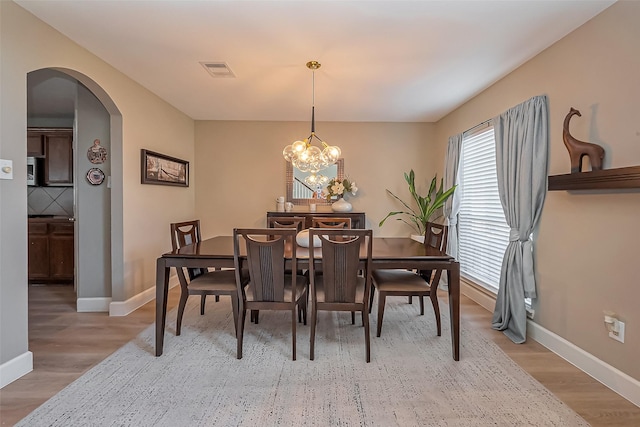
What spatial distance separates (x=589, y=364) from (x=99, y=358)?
3456 millimetres

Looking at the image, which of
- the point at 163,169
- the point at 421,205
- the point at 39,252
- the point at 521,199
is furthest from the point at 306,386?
the point at 39,252

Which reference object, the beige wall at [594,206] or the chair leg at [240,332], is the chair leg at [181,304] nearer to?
the chair leg at [240,332]

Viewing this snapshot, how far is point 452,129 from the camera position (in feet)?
15.2

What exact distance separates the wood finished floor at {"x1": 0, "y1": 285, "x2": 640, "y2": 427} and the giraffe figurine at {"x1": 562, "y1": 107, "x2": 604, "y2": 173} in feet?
4.55

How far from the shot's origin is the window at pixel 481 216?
355 centimetres

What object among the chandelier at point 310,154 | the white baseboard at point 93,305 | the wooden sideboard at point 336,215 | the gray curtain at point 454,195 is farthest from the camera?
the wooden sideboard at point 336,215

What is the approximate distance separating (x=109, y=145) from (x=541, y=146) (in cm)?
404

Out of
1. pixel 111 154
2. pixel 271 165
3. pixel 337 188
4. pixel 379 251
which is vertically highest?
pixel 271 165

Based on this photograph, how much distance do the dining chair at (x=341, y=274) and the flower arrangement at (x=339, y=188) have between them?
2.58 m

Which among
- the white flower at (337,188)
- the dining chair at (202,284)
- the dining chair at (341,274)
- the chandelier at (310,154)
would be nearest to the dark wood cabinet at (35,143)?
the dining chair at (202,284)

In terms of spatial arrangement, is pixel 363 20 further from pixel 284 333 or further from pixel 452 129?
pixel 452 129

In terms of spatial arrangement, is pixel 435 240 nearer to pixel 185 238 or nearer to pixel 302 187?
pixel 185 238

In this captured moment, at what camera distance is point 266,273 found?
243 cm

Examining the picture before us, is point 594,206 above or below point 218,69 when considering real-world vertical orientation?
below
